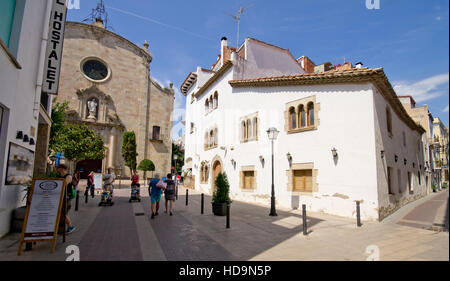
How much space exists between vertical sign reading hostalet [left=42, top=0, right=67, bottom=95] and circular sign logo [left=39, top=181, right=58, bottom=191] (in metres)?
3.83

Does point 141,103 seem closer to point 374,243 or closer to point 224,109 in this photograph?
point 224,109

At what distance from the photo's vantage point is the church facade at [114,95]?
2847cm

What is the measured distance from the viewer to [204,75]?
23875mm

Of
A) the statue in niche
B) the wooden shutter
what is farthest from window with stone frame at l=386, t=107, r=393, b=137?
the statue in niche

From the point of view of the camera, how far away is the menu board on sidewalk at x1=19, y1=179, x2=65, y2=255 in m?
4.99

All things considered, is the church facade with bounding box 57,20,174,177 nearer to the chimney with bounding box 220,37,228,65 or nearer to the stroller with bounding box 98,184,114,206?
the chimney with bounding box 220,37,228,65

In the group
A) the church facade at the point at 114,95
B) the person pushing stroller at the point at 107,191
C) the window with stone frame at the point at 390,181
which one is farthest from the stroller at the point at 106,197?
the church facade at the point at 114,95

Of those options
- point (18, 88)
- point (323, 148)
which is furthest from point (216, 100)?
point (18, 88)

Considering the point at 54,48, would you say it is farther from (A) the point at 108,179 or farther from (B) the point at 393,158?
(B) the point at 393,158

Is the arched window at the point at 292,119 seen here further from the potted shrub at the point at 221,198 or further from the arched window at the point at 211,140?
the arched window at the point at 211,140

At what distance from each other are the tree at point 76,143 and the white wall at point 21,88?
415 inches

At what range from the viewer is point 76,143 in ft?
57.5
